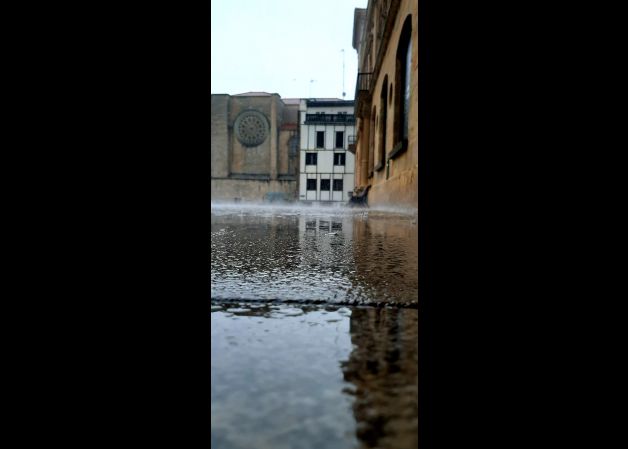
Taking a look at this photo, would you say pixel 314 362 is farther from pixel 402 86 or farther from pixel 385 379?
pixel 402 86

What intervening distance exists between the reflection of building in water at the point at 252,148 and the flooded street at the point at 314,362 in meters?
36.7

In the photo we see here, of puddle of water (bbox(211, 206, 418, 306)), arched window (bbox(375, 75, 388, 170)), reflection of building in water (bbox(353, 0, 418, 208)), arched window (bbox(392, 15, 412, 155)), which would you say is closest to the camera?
puddle of water (bbox(211, 206, 418, 306))

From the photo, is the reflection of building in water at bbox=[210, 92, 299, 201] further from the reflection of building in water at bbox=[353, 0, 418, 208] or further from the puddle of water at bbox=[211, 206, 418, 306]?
the puddle of water at bbox=[211, 206, 418, 306]

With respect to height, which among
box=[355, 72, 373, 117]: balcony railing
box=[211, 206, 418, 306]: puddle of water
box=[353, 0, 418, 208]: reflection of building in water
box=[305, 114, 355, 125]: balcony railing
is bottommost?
box=[211, 206, 418, 306]: puddle of water

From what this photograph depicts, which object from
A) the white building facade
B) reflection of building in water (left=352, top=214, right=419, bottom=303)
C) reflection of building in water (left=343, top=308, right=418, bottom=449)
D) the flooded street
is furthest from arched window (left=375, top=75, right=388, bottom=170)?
the white building facade

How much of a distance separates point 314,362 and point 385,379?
13 centimetres

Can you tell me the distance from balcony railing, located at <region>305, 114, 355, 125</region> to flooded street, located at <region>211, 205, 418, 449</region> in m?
32.6

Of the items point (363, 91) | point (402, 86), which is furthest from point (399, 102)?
point (363, 91)

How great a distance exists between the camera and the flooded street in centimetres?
47
